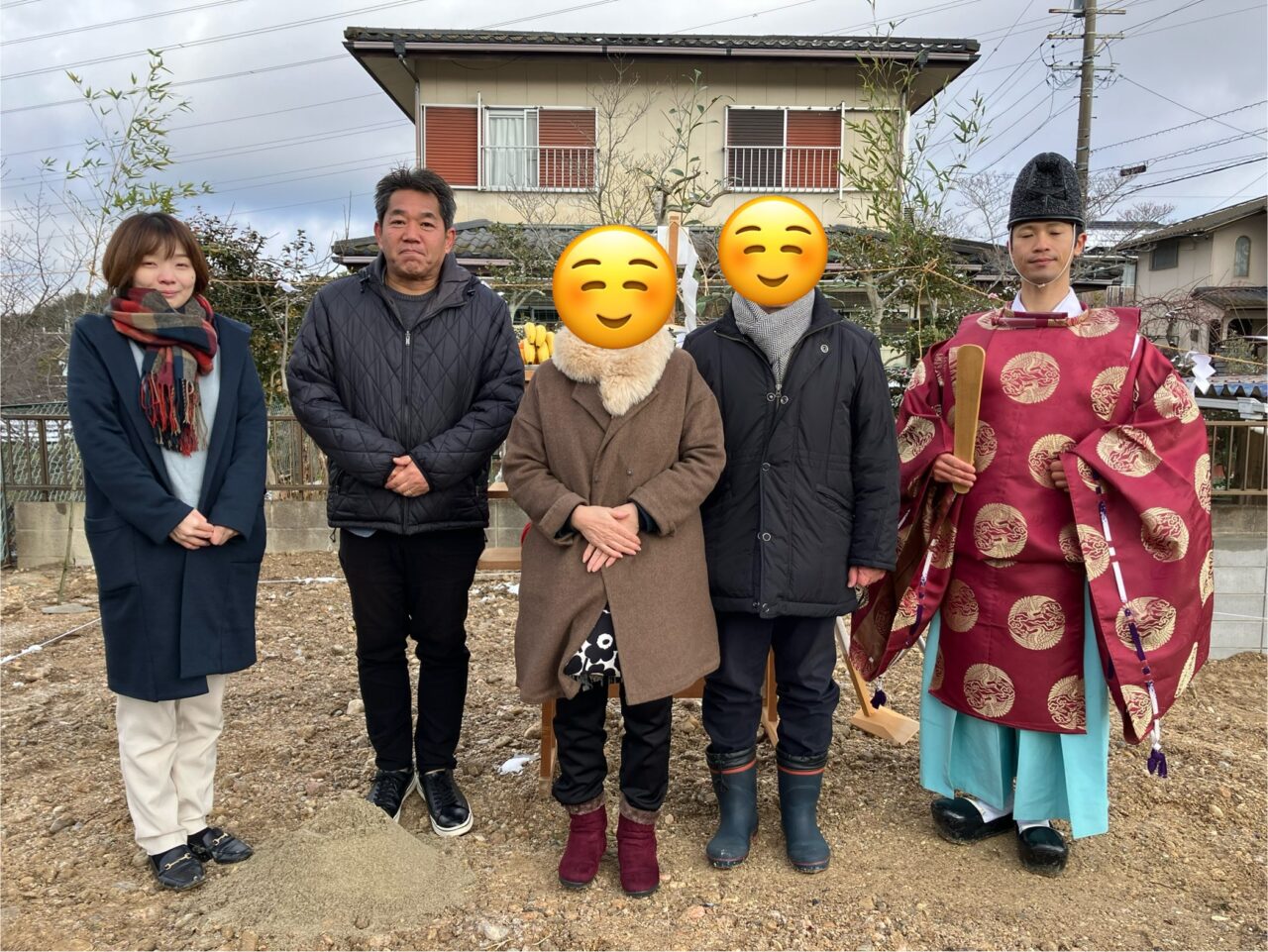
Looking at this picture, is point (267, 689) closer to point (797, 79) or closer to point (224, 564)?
point (224, 564)

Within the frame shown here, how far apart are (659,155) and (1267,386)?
912 centimetres

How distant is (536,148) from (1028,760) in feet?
41.5

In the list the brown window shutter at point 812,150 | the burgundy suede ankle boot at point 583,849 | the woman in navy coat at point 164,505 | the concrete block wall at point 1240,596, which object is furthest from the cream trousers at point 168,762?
the brown window shutter at point 812,150

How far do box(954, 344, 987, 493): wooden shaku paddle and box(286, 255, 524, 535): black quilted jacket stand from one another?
1.37 m

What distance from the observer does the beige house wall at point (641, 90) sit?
44.0ft

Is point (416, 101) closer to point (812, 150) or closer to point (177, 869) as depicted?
point (812, 150)

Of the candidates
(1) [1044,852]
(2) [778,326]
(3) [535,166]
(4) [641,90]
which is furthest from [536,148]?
(1) [1044,852]

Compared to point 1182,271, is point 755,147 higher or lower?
lower

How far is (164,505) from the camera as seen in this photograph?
247cm

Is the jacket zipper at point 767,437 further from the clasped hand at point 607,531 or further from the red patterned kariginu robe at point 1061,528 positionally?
the red patterned kariginu robe at point 1061,528

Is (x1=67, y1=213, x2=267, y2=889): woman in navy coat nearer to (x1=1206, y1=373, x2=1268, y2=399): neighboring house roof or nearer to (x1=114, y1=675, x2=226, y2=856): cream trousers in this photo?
(x1=114, y1=675, x2=226, y2=856): cream trousers

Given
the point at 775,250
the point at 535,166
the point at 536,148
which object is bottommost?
the point at 775,250

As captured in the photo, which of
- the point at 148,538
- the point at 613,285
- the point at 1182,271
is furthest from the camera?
the point at 1182,271

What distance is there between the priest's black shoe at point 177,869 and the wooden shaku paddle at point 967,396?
8.34 ft
